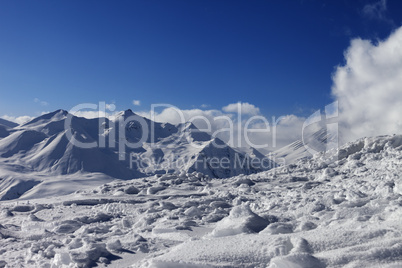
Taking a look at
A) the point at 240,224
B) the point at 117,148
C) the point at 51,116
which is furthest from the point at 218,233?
the point at 51,116

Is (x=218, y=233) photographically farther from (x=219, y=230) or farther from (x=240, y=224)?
(x=240, y=224)

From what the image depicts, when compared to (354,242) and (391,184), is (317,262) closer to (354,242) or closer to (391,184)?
(354,242)

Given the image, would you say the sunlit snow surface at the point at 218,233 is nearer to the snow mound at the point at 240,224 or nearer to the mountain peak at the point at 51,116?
the snow mound at the point at 240,224

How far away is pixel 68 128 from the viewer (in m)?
84.1

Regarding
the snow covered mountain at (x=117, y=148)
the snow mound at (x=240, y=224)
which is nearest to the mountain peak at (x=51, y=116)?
the snow covered mountain at (x=117, y=148)

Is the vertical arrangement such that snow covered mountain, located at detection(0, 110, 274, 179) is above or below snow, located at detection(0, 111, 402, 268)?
above

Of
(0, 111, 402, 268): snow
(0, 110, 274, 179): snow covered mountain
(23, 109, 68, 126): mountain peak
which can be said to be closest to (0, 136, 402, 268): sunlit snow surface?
(0, 111, 402, 268): snow

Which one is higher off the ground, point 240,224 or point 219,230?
point 240,224

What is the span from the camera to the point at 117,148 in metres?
92.7

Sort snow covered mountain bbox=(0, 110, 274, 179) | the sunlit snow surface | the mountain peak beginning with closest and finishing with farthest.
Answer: the sunlit snow surface < snow covered mountain bbox=(0, 110, 274, 179) < the mountain peak

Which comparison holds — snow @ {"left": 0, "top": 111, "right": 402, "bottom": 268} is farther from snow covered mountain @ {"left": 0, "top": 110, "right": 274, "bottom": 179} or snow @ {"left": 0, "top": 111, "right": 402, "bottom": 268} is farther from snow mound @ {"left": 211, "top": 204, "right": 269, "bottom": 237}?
snow covered mountain @ {"left": 0, "top": 110, "right": 274, "bottom": 179}

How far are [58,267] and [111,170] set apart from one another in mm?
68315

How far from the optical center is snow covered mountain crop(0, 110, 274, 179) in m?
69.4

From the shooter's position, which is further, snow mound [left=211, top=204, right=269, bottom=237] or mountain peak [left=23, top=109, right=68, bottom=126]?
mountain peak [left=23, top=109, right=68, bottom=126]
